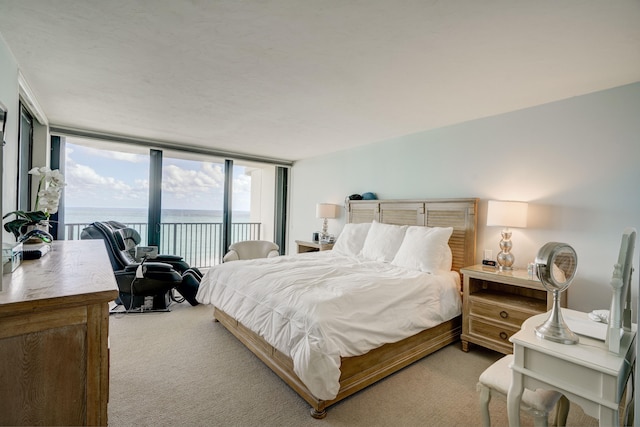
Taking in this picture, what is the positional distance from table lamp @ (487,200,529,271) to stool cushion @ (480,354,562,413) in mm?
1539

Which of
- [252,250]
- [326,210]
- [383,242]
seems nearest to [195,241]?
[252,250]

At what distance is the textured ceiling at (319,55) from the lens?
162cm

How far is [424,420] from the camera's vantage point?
6.18 feet

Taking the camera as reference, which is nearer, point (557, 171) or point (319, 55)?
point (319, 55)

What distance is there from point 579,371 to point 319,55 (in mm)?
2249

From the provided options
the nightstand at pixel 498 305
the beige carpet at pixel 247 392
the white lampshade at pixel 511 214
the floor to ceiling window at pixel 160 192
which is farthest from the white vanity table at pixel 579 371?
the floor to ceiling window at pixel 160 192

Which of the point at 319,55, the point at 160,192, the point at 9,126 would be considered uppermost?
the point at 319,55

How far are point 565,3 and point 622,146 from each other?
1654 mm

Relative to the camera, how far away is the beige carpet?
1.88 metres

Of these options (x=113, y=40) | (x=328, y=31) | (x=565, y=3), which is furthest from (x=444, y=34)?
(x=113, y=40)

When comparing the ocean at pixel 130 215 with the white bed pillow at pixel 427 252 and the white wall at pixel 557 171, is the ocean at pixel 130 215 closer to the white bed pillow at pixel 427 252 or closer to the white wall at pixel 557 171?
the white bed pillow at pixel 427 252

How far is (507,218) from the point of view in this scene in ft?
9.23

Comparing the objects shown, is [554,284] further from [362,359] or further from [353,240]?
[353,240]

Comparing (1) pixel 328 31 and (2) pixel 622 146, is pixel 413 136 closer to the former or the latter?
(2) pixel 622 146
